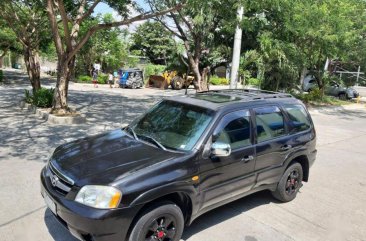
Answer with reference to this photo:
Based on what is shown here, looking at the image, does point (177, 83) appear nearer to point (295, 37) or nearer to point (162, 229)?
point (295, 37)

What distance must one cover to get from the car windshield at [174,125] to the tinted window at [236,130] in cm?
22

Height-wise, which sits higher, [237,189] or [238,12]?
[238,12]

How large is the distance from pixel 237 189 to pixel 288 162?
1.11 meters

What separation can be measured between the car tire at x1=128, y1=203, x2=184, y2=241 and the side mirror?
2.39 feet

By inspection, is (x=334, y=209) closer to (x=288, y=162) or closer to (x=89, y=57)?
(x=288, y=162)

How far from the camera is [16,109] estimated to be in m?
12.5

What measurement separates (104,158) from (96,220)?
807 millimetres

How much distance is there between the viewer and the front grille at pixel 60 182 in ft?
11.2

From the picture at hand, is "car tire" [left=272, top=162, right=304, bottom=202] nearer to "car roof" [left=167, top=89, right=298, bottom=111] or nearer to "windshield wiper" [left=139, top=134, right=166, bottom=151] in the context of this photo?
"car roof" [left=167, top=89, right=298, bottom=111]

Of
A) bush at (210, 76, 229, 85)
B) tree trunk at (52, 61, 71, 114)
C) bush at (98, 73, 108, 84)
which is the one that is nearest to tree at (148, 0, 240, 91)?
tree trunk at (52, 61, 71, 114)

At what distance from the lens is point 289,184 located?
17.4 feet

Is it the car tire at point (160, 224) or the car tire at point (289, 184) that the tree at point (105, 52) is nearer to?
the car tire at point (289, 184)

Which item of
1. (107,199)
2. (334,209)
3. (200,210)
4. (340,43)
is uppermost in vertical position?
(340,43)

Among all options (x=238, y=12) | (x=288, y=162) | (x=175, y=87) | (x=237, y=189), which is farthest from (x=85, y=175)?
(x=175, y=87)
